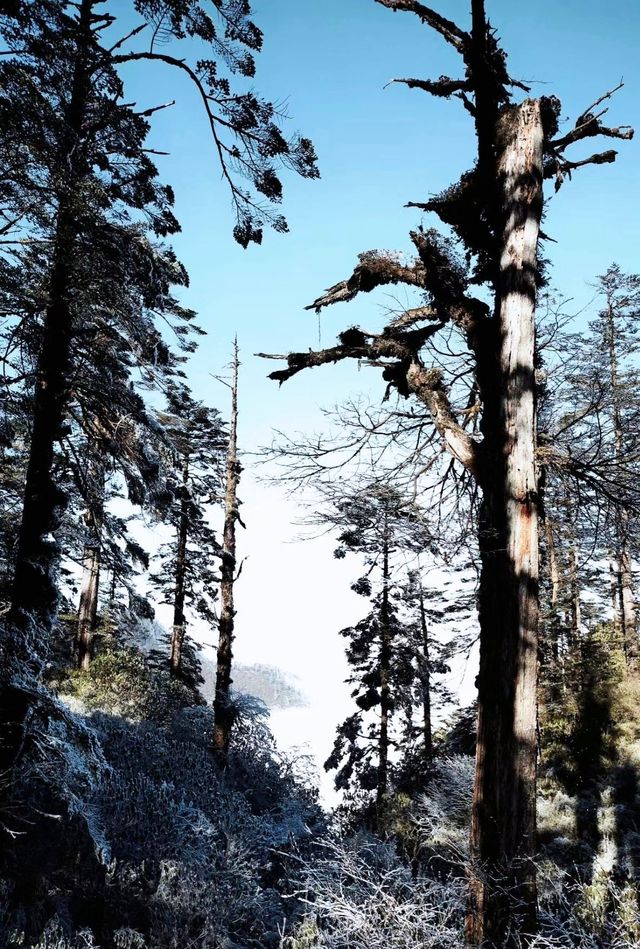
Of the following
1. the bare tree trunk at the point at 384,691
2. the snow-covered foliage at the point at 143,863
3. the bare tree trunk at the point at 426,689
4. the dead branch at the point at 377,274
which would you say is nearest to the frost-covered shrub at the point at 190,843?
the snow-covered foliage at the point at 143,863

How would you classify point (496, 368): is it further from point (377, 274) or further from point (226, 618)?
point (226, 618)

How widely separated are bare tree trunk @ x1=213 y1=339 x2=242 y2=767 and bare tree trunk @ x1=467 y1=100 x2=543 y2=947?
1234 centimetres

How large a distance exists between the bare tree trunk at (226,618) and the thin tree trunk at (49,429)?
359 inches

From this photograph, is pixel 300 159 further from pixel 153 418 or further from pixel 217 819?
pixel 217 819

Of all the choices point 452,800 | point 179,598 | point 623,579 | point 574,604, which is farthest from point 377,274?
point 179,598

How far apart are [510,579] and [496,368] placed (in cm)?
170

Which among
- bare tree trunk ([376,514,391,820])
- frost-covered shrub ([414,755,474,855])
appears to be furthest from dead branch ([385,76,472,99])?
bare tree trunk ([376,514,391,820])

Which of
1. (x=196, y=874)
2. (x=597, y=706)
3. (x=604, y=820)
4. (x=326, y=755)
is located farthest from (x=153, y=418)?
(x=326, y=755)

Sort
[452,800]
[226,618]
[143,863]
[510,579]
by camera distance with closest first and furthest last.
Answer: [510,579] → [143,863] → [452,800] → [226,618]

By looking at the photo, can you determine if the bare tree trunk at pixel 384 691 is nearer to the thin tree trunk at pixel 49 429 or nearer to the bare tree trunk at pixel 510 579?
the thin tree trunk at pixel 49 429

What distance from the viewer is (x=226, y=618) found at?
15797 mm

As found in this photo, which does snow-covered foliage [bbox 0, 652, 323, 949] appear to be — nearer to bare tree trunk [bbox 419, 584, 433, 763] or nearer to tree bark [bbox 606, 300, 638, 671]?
bare tree trunk [bbox 419, 584, 433, 763]

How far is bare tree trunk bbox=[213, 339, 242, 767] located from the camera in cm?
1540

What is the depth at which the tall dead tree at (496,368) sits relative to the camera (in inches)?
147
